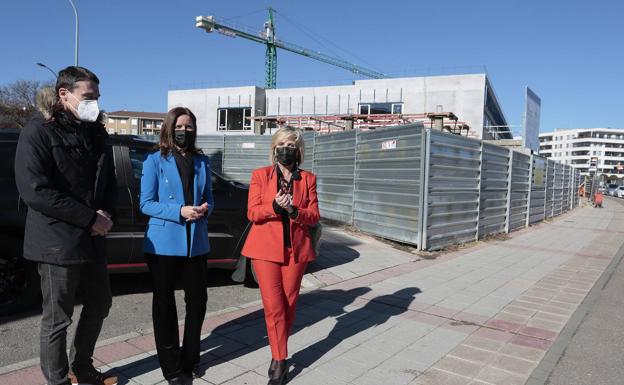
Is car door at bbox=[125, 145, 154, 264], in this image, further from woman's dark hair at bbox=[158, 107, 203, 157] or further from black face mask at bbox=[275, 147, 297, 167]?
black face mask at bbox=[275, 147, 297, 167]

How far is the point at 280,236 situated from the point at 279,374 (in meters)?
0.98

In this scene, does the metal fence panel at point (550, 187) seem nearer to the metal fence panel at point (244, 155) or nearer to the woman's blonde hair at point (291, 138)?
the metal fence panel at point (244, 155)

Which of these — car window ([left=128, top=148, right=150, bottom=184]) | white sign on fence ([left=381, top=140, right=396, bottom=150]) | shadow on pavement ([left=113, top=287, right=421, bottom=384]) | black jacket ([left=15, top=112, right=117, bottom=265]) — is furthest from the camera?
white sign on fence ([left=381, top=140, right=396, bottom=150])

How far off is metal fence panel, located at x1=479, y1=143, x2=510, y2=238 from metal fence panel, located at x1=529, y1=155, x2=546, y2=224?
362cm

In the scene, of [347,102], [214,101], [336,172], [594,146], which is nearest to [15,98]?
[214,101]

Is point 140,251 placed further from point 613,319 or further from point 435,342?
point 613,319

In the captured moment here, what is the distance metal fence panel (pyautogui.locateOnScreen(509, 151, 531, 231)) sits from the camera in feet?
45.2

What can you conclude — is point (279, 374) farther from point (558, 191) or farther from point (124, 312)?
point (558, 191)

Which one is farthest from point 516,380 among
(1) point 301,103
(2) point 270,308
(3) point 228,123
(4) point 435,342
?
(3) point 228,123

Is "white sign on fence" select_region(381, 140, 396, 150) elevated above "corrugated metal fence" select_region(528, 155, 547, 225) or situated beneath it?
elevated above

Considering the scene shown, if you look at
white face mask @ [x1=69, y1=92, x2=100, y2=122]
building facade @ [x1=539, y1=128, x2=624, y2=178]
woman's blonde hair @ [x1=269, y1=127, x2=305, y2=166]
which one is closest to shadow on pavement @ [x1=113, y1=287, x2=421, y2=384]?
woman's blonde hair @ [x1=269, y1=127, x2=305, y2=166]

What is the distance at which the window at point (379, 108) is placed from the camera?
→ 3563cm

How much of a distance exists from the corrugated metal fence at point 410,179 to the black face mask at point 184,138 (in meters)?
6.16

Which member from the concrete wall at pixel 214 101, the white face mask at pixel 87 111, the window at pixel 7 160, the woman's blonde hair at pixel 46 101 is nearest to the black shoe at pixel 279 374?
the white face mask at pixel 87 111
